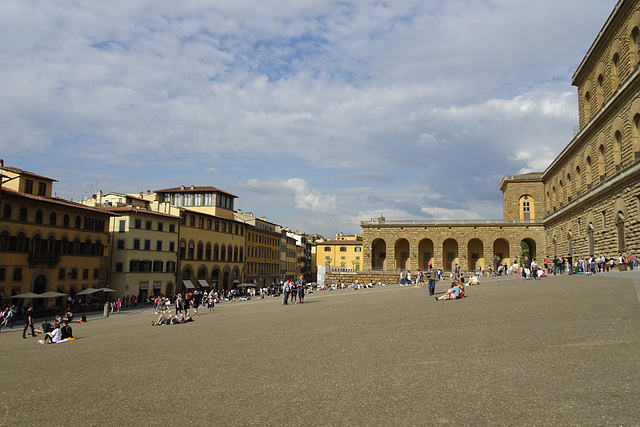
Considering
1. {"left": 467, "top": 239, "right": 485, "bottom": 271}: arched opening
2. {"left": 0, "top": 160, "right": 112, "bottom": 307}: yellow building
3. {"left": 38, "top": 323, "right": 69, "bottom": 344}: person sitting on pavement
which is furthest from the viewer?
{"left": 467, "top": 239, "right": 485, "bottom": 271}: arched opening

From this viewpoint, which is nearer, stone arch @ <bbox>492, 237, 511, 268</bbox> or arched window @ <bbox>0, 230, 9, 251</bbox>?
arched window @ <bbox>0, 230, 9, 251</bbox>

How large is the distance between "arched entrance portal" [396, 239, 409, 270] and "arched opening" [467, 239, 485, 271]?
7.80 meters

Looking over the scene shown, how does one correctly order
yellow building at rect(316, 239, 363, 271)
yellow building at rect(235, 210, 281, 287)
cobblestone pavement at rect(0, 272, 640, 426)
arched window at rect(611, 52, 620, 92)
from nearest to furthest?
cobblestone pavement at rect(0, 272, 640, 426), arched window at rect(611, 52, 620, 92), yellow building at rect(235, 210, 281, 287), yellow building at rect(316, 239, 363, 271)

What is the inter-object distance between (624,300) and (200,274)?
4798 cm

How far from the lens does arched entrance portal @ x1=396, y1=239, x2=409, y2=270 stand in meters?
63.1

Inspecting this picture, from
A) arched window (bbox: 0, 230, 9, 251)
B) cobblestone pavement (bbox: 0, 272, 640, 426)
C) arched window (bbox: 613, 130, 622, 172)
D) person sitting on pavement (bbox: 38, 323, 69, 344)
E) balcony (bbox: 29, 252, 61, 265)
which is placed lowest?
person sitting on pavement (bbox: 38, 323, 69, 344)

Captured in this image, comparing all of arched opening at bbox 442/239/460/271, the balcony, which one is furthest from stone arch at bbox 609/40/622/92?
the balcony

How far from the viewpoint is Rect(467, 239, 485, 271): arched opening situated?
60312 mm

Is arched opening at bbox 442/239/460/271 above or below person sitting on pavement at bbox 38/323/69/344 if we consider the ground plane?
above

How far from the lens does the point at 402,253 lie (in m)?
63.7

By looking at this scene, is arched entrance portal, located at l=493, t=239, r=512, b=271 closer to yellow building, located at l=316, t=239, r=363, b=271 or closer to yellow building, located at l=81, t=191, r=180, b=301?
yellow building, located at l=316, t=239, r=363, b=271

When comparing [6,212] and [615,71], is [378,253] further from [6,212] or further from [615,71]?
[6,212]

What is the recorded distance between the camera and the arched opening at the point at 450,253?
6078 centimetres

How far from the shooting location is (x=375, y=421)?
6695mm
